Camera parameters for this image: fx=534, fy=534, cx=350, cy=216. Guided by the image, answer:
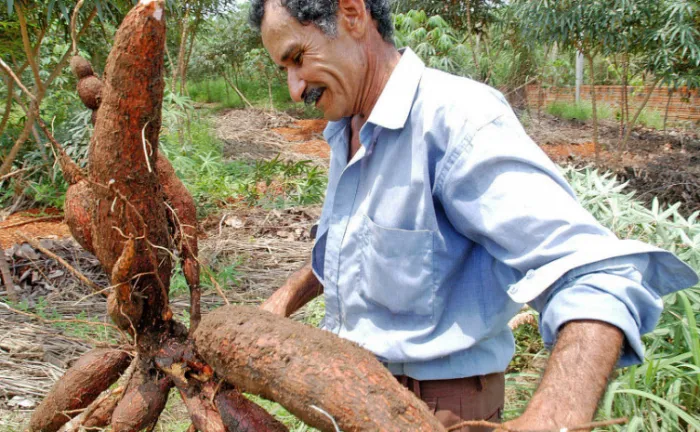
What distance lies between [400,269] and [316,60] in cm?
54

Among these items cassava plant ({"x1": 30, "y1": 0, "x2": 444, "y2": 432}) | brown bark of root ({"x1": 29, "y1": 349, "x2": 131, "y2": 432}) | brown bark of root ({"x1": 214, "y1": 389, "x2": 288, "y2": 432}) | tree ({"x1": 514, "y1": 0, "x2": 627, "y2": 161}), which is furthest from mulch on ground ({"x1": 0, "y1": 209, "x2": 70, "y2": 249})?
tree ({"x1": 514, "y1": 0, "x2": 627, "y2": 161})

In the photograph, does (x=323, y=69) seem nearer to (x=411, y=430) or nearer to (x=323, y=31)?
(x=323, y=31)

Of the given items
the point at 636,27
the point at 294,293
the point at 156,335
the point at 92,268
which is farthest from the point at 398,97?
the point at 636,27

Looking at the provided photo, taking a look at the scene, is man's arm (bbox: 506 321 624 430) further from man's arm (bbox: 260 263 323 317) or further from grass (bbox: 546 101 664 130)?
grass (bbox: 546 101 664 130)

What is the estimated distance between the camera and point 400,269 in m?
1.17

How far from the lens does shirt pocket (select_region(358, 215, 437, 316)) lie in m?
1.14

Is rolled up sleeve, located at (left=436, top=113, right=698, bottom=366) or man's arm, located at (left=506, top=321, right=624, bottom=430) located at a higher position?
rolled up sleeve, located at (left=436, top=113, right=698, bottom=366)

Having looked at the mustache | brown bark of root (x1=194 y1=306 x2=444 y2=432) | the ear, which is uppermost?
the ear

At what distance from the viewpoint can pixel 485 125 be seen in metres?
1.01

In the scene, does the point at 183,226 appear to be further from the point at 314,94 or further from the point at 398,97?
the point at 398,97

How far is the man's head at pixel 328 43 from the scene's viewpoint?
4.13 feet

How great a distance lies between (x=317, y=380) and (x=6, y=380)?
7.54ft

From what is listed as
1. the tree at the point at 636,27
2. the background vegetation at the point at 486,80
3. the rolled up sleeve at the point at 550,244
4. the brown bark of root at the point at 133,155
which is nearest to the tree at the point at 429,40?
the background vegetation at the point at 486,80

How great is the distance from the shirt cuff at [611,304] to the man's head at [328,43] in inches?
27.9
